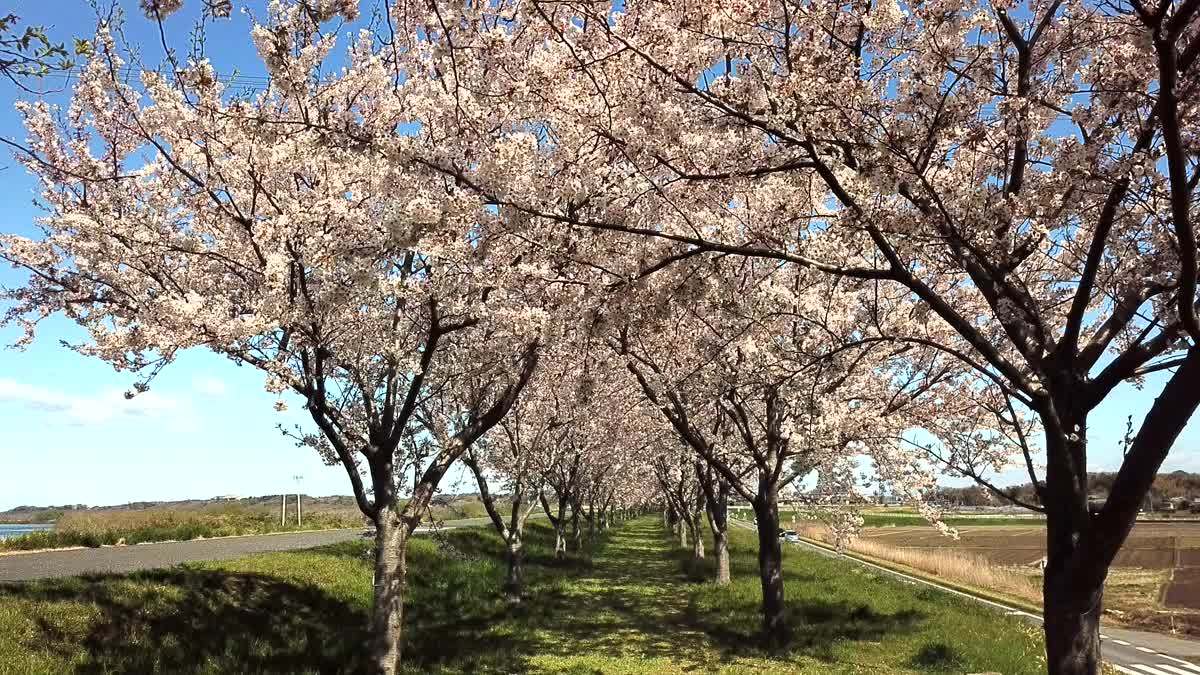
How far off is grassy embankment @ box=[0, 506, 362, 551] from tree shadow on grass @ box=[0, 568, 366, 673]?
45.0 feet

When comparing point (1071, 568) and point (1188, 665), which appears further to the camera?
point (1188, 665)

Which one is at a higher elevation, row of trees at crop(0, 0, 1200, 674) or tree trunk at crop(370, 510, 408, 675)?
row of trees at crop(0, 0, 1200, 674)

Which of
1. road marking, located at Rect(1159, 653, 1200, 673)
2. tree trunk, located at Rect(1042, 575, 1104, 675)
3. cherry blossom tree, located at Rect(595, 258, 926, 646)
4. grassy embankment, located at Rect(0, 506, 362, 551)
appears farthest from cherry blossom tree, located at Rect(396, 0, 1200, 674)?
grassy embankment, located at Rect(0, 506, 362, 551)

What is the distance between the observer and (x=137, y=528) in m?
28.5

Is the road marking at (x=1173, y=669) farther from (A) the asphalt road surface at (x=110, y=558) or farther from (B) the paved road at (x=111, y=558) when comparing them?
(A) the asphalt road surface at (x=110, y=558)

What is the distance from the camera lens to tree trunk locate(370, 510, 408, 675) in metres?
9.54

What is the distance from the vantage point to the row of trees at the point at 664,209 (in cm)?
518

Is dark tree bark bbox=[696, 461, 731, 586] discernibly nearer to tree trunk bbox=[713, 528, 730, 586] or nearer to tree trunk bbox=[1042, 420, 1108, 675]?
tree trunk bbox=[713, 528, 730, 586]

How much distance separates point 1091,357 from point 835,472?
11.0 m

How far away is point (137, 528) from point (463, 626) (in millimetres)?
19814

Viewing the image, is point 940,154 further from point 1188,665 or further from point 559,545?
point 559,545

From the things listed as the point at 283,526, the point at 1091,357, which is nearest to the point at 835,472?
the point at 1091,357

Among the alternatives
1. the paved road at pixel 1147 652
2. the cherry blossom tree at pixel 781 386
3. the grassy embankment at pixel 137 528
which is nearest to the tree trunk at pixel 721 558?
the cherry blossom tree at pixel 781 386

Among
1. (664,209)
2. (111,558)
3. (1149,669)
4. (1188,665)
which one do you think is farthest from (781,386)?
(111,558)
